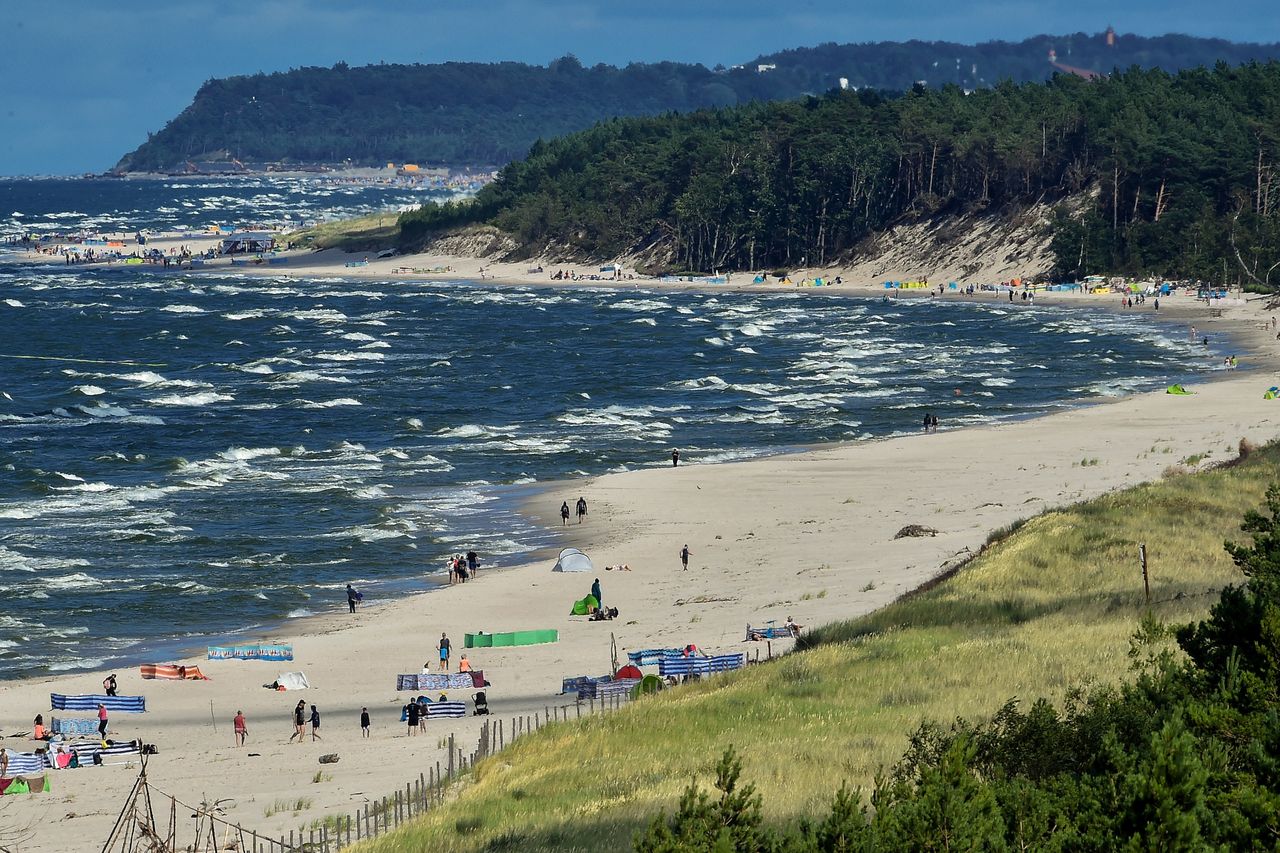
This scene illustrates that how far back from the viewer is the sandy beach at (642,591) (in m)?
27.1

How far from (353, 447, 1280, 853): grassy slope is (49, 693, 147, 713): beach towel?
36.2ft

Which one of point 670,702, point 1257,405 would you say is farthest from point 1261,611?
point 1257,405

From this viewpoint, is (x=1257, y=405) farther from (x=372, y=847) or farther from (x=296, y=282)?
(x=296, y=282)

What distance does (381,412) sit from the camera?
75375 millimetres

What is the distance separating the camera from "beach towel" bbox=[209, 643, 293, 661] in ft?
118

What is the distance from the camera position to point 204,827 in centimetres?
2323

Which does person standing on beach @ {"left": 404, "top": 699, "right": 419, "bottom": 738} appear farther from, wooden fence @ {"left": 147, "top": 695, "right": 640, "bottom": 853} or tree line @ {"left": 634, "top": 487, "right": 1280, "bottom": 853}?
tree line @ {"left": 634, "top": 487, "right": 1280, "bottom": 853}

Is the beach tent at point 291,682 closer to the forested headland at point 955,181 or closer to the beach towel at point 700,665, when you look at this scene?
the beach towel at point 700,665

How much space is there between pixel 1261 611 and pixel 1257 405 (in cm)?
5662

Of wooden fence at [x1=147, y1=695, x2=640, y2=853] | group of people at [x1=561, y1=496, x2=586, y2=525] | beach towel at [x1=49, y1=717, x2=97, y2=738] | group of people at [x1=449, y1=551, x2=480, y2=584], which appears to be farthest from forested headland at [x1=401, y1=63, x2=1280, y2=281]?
wooden fence at [x1=147, y1=695, x2=640, y2=853]

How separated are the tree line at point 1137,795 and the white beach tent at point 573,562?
2895 centimetres

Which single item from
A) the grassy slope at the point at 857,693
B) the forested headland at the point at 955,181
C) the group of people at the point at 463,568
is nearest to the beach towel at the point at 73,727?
the grassy slope at the point at 857,693

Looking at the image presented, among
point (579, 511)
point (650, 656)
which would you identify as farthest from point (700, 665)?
point (579, 511)

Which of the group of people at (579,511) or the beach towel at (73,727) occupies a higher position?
the group of people at (579,511)
